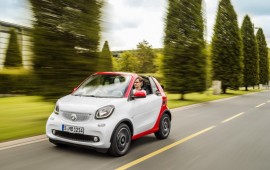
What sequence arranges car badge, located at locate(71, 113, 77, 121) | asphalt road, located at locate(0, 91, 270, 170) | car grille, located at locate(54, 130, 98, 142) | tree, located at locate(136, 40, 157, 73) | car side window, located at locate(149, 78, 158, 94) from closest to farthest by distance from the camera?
asphalt road, located at locate(0, 91, 270, 170), car grille, located at locate(54, 130, 98, 142), car badge, located at locate(71, 113, 77, 121), car side window, located at locate(149, 78, 158, 94), tree, located at locate(136, 40, 157, 73)

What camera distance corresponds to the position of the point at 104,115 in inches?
255

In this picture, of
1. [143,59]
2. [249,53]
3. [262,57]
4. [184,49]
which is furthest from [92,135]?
[143,59]

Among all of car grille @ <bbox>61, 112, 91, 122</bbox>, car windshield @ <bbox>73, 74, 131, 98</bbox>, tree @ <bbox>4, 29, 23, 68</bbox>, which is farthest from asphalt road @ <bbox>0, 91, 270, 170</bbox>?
tree @ <bbox>4, 29, 23, 68</bbox>

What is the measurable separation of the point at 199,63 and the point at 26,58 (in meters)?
14.8

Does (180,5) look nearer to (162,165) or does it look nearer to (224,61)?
(224,61)

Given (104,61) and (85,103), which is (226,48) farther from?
(85,103)

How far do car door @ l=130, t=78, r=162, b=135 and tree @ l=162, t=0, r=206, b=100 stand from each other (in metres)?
14.9

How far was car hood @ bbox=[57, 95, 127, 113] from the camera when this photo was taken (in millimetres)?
6504

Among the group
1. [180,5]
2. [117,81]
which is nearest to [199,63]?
[180,5]

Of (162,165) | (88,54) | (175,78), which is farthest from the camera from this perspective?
(175,78)

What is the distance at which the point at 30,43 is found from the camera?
10828 mm

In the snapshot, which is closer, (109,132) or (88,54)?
(109,132)

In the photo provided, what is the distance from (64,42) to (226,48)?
28146 millimetres

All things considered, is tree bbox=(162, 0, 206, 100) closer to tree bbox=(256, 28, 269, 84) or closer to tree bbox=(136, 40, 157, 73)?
tree bbox=(256, 28, 269, 84)
